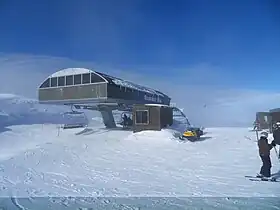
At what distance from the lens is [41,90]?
67.6ft

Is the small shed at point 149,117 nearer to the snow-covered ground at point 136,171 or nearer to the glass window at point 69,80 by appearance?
the snow-covered ground at point 136,171

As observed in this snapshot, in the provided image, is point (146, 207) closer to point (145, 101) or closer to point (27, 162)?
point (27, 162)

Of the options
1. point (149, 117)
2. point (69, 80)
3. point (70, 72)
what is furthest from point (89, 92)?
point (149, 117)

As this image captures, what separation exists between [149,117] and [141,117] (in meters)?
0.43

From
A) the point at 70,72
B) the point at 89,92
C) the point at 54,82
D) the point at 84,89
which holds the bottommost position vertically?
the point at 89,92

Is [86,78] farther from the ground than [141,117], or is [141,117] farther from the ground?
[86,78]

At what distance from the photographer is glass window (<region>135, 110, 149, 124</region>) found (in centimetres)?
1545

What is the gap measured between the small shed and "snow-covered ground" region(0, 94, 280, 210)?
431 cm

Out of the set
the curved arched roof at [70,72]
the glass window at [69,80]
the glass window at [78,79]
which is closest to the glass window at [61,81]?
the curved arched roof at [70,72]

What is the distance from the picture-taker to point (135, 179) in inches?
229

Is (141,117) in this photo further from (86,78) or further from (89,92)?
(86,78)

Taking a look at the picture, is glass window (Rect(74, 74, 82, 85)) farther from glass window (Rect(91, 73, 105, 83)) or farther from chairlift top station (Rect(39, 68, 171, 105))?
glass window (Rect(91, 73, 105, 83))

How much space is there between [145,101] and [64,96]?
6.07 meters

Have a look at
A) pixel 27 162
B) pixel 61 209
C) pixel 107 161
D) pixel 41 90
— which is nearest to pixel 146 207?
pixel 61 209
